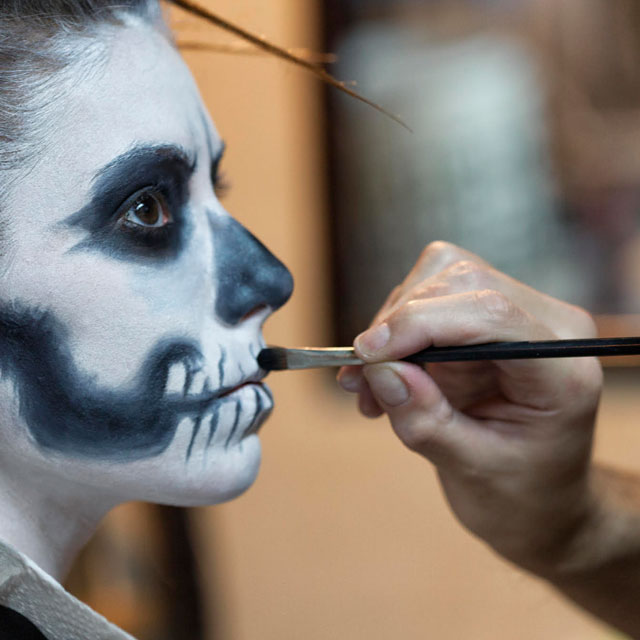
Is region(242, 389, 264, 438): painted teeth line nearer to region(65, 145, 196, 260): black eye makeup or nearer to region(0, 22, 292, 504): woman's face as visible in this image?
region(0, 22, 292, 504): woman's face

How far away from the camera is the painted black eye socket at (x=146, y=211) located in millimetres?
526

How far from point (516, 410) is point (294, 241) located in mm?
930

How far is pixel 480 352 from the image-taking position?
0.57 meters

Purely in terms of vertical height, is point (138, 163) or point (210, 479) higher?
point (138, 163)

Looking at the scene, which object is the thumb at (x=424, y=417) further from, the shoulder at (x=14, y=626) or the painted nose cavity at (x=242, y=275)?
the shoulder at (x=14, y=626)

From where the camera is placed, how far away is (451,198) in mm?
1481

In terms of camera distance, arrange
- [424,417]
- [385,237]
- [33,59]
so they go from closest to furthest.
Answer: [33,59]
[424,417]
[385,237]

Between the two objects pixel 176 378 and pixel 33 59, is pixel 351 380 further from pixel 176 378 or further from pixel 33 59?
pixel 33 59

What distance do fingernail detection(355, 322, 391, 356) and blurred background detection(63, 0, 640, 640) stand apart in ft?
2.66

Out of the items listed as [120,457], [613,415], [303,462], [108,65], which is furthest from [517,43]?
[120,457]

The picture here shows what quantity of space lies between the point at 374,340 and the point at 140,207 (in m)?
0.19

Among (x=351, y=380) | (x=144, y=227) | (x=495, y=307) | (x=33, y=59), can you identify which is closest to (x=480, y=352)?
(x=495, y=307)

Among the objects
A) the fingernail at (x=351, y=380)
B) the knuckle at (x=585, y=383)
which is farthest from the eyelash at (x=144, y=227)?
the knuckle at (x=585, y=383)

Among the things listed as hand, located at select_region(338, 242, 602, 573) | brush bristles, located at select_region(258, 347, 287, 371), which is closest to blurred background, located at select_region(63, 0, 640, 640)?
hand, located at select_region(338, 242, 602, 573)
